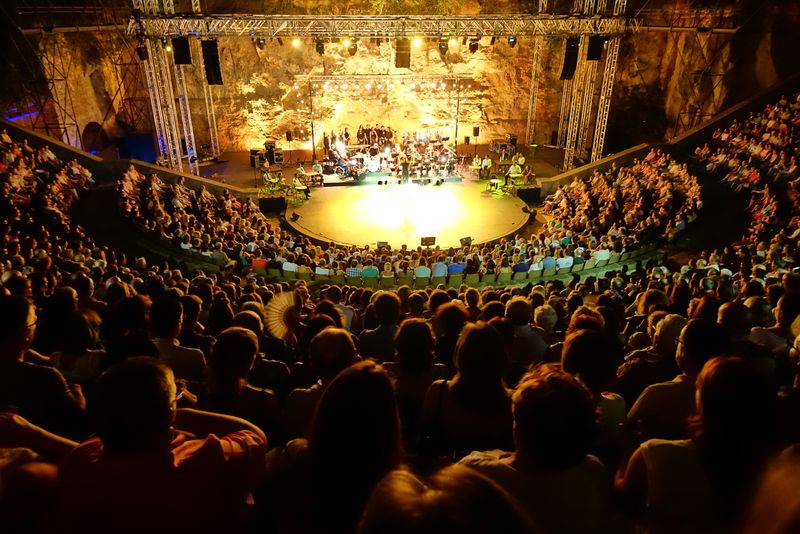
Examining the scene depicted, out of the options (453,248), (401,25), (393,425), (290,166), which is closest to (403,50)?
(401,25)

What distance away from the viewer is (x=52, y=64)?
1758cm

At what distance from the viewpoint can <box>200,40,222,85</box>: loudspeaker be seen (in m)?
16.8

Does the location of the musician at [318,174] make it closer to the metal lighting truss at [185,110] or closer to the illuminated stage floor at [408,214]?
the illuminated stage floor at [408,214]

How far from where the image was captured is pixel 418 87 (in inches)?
982

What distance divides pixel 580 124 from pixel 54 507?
2158 centimetres

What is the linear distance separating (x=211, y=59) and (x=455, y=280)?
1166 cm

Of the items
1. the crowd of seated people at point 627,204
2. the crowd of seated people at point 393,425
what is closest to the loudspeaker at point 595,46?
the crowd of seated people at point 627,204

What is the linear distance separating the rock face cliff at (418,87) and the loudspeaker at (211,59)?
604 centimetres

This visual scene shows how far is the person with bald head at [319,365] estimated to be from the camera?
287 cm

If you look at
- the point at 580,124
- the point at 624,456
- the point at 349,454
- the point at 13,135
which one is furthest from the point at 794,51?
the point at 13,135

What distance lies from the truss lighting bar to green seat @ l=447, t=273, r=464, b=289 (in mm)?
9444

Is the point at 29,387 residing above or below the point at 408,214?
above

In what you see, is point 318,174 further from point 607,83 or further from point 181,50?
point 607,83

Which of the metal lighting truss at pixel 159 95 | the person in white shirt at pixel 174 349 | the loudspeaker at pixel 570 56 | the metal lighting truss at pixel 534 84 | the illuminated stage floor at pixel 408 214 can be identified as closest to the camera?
the person in white shirt at pixel 174 349
